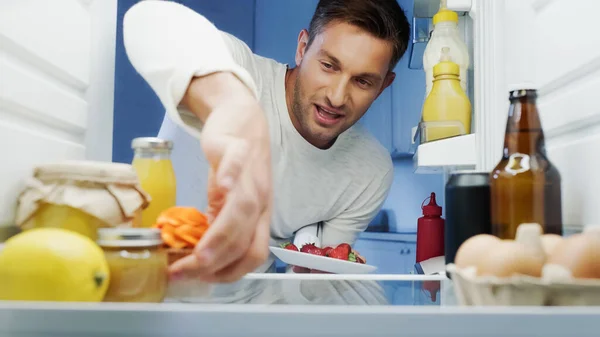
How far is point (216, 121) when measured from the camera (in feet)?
1.96

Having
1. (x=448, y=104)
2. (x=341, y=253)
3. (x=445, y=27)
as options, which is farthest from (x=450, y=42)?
(x=341, y=253)

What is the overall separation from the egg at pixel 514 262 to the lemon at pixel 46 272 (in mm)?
306

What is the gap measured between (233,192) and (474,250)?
22 cm

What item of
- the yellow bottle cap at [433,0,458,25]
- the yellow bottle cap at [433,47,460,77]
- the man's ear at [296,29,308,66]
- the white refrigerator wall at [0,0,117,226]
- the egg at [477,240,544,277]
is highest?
the man's ear at [296,29,308,66]

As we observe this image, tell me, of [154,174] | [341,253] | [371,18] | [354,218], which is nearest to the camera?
[154,174]

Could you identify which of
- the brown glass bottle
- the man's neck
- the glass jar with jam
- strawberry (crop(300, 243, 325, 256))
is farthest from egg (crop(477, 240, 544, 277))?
the man's neck

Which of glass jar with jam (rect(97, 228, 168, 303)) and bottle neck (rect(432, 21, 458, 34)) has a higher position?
bottle neck (rect(432, 21, 458, 34))

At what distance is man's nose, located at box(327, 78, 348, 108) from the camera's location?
1.58 metres

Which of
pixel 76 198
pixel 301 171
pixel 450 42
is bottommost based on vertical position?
pixel 76 198

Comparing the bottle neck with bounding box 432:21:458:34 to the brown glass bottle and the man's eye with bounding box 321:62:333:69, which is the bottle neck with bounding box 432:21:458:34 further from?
the brown glass bottle

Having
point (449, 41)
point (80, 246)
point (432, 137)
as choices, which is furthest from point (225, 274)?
point (449, 41)

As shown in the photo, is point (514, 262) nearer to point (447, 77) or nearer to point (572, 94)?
point (572, 94)

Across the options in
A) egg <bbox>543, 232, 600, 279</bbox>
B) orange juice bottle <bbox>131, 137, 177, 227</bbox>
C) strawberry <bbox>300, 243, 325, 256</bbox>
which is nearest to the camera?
egg <bbox>543, 232, 600, 279</bbox>

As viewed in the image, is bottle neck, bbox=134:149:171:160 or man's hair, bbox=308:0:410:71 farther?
man's hair, bbox=308:0:410:71
